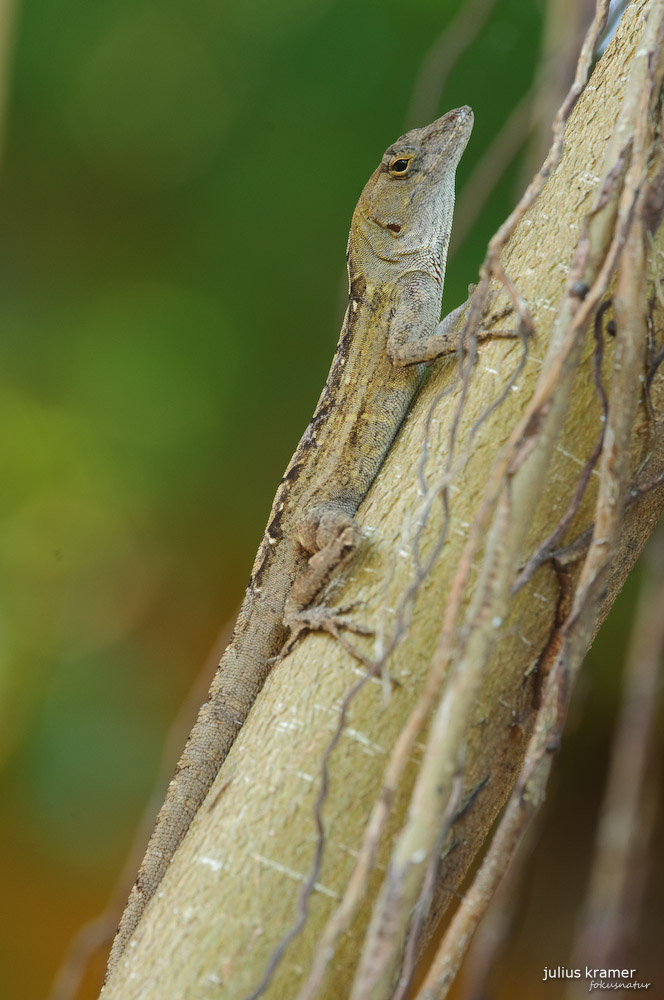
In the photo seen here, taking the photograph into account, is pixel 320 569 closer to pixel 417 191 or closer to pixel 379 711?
pixel 379 711

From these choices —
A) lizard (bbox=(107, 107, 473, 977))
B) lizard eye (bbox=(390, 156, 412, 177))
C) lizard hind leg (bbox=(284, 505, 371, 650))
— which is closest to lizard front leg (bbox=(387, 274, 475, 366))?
lizard (bbox=(107, 107, 473, 977))

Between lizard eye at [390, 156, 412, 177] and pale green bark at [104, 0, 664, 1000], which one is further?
lizard eye at [390, 156, 412, 177]

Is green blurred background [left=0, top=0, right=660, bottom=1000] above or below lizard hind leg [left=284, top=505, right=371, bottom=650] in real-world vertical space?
above

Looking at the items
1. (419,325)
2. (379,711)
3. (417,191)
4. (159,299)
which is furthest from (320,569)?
(159,299)

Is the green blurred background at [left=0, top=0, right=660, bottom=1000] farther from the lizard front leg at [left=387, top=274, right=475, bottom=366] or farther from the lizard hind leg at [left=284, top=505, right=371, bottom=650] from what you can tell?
the lizard hind leg at [left=284, top=505, right=371, bottom=650]

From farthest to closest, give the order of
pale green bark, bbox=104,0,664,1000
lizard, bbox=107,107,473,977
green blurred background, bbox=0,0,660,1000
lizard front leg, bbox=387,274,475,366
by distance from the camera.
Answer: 1. green blurred background, bbox=0,0,660,1000
2. lizard front leg, bbox=387,274,475,366
3. lizard, bbox=107,107,473,977
4. pale green bark, bbox=104,0,664,1000

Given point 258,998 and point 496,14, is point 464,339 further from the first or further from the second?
point 496,14

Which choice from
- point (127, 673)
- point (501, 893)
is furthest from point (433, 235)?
point (127, 673)
